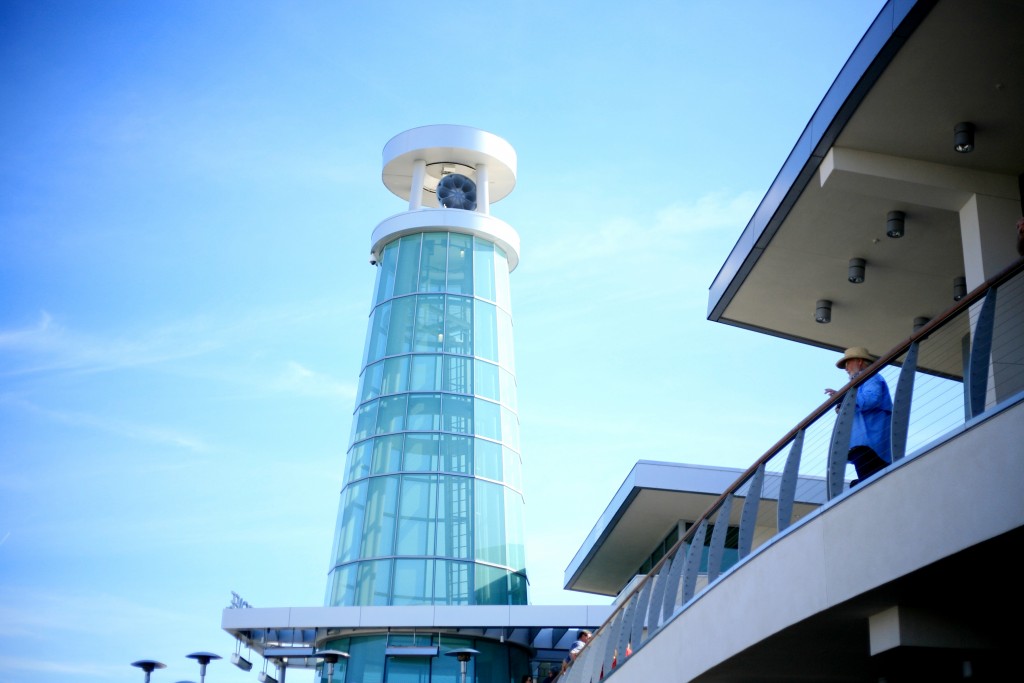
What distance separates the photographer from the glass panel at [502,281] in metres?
35.6

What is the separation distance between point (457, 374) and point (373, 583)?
20.0 feet

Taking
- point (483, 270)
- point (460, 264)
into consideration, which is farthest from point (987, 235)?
point (483, 270)

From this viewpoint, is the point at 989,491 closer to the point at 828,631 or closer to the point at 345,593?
the point at 828,631

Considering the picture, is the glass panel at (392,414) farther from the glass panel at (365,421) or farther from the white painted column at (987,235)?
the white painted column at (987,235)

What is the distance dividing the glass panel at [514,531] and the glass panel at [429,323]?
4462mm

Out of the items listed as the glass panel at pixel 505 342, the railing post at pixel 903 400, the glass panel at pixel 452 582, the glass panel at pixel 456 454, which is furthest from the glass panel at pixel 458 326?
the railing post at pixel 903 400

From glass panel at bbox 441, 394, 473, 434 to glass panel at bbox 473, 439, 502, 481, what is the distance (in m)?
0.52

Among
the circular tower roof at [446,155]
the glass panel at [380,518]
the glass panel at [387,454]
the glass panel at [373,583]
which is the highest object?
the circular tower roof at [446,155]

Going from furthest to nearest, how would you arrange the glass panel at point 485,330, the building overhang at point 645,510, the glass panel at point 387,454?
the glass panel at point 485,330, the glass panel at point 387,454, the building overhang at point 645,510

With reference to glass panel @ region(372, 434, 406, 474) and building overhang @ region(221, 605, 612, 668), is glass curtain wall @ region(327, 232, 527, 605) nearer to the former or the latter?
glass panel @ region(372, 434, 406, 474)

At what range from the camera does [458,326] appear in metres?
34.0

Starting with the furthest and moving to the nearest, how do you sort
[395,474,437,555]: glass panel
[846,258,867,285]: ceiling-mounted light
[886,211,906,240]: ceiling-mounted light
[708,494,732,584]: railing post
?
[395,474,437,555]: glass panel
[846,258,867,285]: ceiling-mounted light
[886,211,906,240]: ceiling-mounted light
[708,494,732,584]: railing post

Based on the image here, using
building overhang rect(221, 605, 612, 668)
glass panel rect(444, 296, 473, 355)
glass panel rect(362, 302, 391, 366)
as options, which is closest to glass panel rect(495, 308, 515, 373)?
glass panel rect(444, 296, 473, 355)

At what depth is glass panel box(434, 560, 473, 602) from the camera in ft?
100
